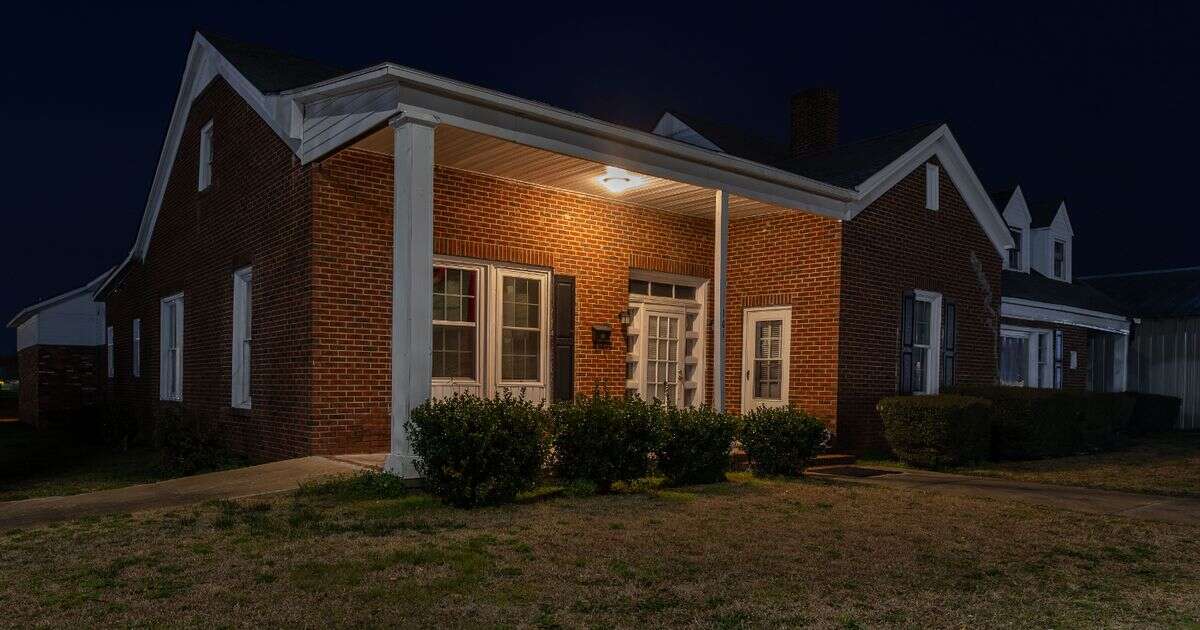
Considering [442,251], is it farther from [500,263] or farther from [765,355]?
[765,355]

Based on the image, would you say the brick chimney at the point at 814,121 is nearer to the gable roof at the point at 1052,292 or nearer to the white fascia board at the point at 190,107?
the gable roof at the point at 1052,292

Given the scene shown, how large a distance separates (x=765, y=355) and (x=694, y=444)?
496 cm

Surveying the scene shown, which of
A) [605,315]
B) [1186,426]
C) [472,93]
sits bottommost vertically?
[1186,426]

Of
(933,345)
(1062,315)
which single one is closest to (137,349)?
(933,345)

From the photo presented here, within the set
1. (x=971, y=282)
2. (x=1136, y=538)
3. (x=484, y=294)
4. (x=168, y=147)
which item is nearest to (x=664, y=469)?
(x=484, y=294)

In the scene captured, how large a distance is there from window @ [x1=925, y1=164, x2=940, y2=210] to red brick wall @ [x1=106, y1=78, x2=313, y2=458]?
33.0ft

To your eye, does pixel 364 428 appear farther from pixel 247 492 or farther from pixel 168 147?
pixel 168 147

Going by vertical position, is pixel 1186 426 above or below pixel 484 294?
below

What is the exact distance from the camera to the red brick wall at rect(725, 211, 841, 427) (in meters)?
13.0

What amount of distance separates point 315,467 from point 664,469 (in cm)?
355

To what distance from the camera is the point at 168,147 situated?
579 inches

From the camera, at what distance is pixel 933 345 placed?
14.8 m

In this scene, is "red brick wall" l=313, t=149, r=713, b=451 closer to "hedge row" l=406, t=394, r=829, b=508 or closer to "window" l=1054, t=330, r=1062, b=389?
"hedge row" l=406, t=394, r=829, b=508

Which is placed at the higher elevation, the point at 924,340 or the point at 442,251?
the point at 442,251
